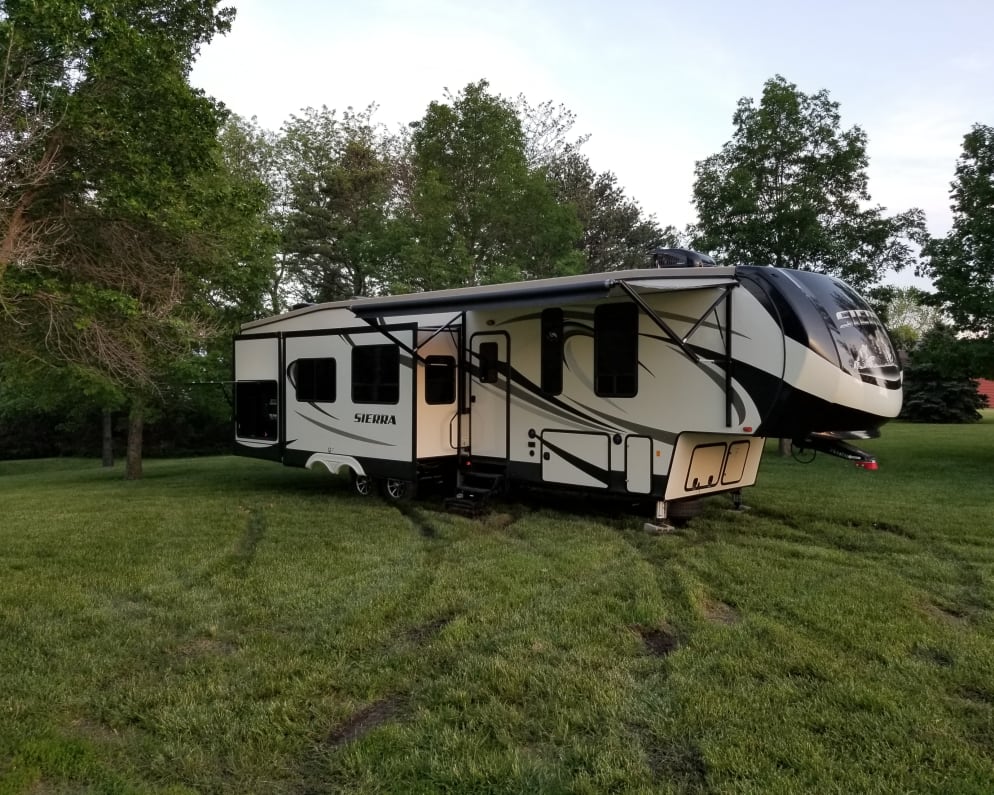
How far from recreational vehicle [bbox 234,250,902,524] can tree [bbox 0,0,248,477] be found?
1974 millimetres

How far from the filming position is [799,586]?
543 cm

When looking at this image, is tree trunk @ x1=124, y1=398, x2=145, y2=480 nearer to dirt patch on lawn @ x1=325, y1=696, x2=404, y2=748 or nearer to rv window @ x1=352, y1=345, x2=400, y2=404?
rv window @ x1=352, y1=345, x2=400, y2=404

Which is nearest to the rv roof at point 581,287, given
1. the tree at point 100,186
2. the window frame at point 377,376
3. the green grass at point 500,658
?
the window frame at point 377,376

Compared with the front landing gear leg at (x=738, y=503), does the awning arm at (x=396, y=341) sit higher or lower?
higher

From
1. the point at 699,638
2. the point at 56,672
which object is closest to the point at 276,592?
the point at 56,672

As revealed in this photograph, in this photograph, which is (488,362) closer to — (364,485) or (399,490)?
(399,490)

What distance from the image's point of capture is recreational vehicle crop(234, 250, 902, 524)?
665cm

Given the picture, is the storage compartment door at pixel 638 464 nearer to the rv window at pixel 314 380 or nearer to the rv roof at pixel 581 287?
the rv roof at pixel 581 287

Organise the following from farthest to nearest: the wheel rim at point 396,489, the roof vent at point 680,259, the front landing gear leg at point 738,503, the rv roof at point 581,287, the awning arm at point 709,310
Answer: the wheel rim at point 396,489 < the front landing gear leg at point 738,503 < the roof vent at point 680,259 < the awning arm at point 709,310 < the rv roof at point 581,287

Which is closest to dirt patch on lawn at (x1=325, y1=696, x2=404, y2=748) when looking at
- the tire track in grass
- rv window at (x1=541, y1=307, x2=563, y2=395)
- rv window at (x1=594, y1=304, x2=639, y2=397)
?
the tire track in grass

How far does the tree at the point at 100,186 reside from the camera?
7238 mm

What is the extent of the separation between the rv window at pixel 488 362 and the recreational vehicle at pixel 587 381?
20mm

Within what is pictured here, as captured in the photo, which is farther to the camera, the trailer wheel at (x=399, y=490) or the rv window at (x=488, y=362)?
the trailer wheel at (x=399, y=490)

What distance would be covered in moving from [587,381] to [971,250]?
7.96 meters
